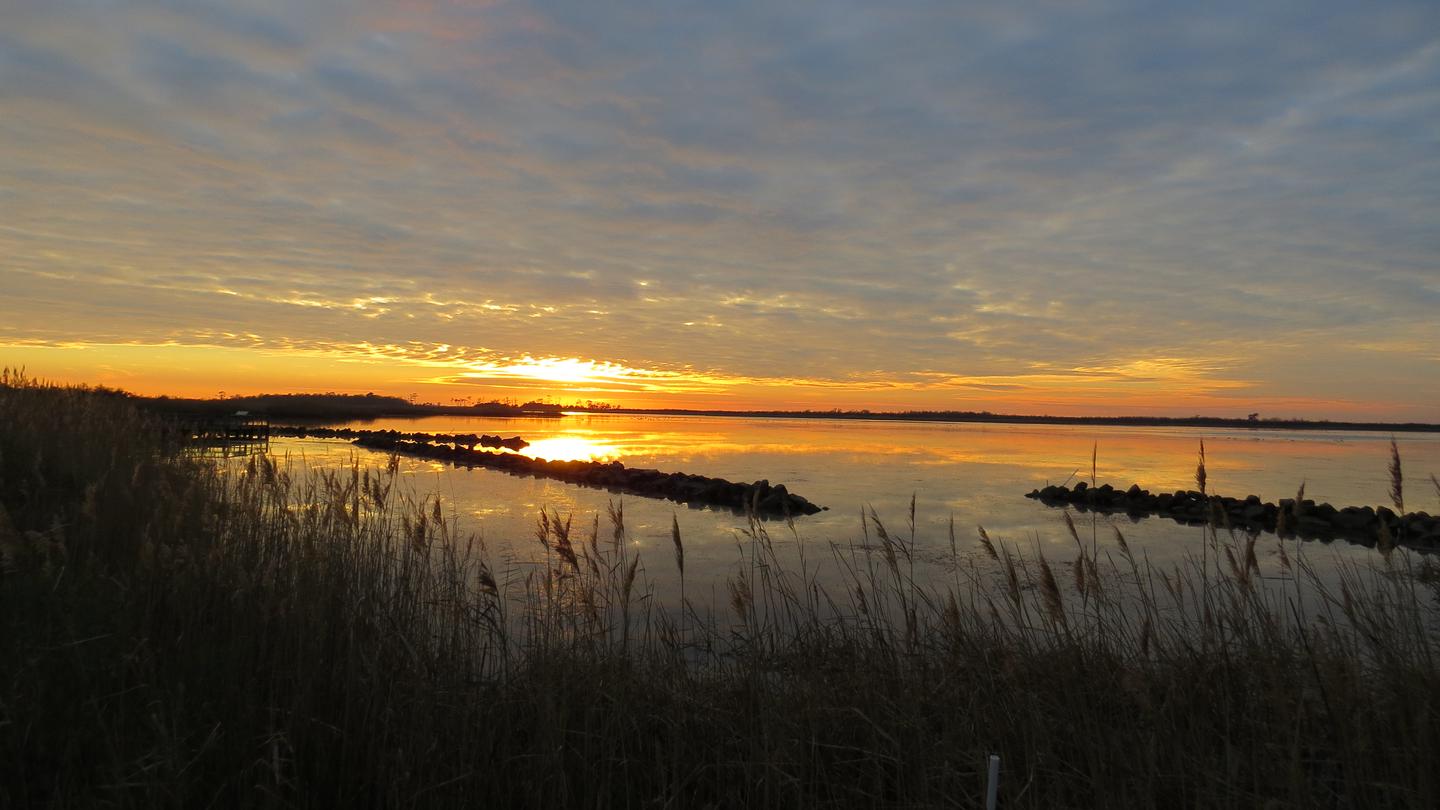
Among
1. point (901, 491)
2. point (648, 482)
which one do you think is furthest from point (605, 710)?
point (648, 482)

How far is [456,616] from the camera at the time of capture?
15.6 ft

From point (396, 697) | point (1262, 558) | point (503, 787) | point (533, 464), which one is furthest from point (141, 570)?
point (533, 464)

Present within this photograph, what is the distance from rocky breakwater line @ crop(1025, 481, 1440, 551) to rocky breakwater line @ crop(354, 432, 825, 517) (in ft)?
19.8

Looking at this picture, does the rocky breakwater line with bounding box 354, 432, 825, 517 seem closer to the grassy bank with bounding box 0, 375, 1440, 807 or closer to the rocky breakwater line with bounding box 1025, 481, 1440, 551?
the rocky breakwater line with bounding box 1025, 481, 1440, 551

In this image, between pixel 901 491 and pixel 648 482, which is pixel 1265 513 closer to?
pixel 901 491

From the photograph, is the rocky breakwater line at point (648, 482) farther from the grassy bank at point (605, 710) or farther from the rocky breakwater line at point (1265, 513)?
the grassy bank at point (605, 710)

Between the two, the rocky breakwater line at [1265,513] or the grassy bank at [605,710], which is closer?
the grassy bank at [605,710]

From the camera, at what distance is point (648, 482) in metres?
20.3

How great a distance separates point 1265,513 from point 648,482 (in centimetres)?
1415

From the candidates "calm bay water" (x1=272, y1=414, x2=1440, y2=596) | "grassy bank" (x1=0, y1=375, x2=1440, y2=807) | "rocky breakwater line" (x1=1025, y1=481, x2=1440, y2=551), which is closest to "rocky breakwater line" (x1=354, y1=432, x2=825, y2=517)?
"calm bay water" (x1=272, y1=414, x2=1440, y2=596)

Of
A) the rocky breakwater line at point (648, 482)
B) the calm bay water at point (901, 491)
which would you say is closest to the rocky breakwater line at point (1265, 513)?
the calm bay water at point (901, 491)

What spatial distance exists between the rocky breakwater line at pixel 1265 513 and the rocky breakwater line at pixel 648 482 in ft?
19.8

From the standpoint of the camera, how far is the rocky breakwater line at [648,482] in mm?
15859

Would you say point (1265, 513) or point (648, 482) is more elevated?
point (648, 482)
